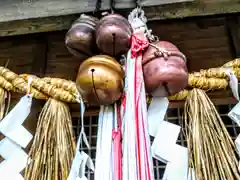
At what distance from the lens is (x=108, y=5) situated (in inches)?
48.1

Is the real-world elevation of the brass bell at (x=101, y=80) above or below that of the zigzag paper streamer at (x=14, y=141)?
above

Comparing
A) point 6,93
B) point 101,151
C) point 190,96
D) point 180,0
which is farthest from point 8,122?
point 180,0

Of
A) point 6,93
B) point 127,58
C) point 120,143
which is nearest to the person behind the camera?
point 120,143

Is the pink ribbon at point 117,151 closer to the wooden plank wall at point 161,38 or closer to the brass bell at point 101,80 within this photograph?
the brass bell at point 101,80

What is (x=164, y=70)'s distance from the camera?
93cm

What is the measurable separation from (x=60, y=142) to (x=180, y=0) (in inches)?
27.2

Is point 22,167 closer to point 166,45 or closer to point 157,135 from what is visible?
point 157,135

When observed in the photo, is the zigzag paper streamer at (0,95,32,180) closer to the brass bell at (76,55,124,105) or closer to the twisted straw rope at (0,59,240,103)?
the twisted straw rope at (0,59,240,103)

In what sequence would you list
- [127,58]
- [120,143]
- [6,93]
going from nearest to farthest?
1. [120,143]
2. [127,58]
3. [6,93]

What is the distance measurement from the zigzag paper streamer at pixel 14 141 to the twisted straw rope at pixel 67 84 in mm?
53

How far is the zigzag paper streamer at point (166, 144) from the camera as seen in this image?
98 cm

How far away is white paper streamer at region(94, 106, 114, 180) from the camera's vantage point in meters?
0.90

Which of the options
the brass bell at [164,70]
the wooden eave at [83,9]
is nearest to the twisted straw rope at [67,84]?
the brass bell at [164,70]

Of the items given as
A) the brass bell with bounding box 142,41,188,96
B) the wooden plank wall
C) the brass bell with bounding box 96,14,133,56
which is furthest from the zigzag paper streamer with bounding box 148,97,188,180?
the wooden plank wall
